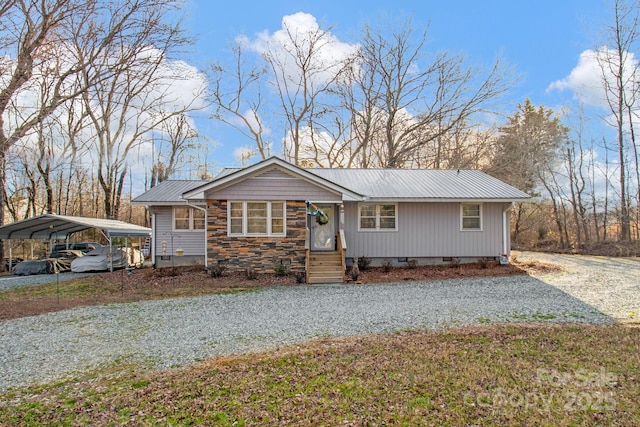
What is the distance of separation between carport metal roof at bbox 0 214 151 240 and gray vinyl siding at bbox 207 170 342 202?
6.17 meters

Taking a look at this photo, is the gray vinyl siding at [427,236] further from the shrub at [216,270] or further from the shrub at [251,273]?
the shrub at [216,270]

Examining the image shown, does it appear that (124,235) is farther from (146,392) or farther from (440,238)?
(146,392)

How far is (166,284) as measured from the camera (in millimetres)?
11828

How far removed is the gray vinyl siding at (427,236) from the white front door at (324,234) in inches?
23.8

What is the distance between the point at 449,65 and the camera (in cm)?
2625

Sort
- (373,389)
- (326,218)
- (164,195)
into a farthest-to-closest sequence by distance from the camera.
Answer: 1. (164,195)
2. (326,218)
3. (373,389)

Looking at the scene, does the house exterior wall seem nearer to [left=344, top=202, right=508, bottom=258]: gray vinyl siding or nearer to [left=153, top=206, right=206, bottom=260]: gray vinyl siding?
[left=153, top=206, right=206, bottom=260]: gray vinyl siding

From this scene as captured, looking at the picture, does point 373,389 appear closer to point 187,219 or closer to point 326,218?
point 326,218

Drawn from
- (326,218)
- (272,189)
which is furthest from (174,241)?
(326,218)

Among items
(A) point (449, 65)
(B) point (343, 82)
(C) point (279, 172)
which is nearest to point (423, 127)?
(A) point (449, 65)

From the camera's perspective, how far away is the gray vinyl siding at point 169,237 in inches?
600

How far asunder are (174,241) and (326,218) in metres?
6.36

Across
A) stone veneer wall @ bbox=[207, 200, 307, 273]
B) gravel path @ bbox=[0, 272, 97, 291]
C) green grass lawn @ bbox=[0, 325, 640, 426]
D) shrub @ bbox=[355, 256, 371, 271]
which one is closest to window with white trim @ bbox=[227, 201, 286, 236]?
stone veneer wall @ bbox=[207, 200, 307, 273]

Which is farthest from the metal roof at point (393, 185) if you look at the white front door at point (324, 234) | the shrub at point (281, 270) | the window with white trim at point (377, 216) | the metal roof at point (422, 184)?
the shrub at point (281, 270)
